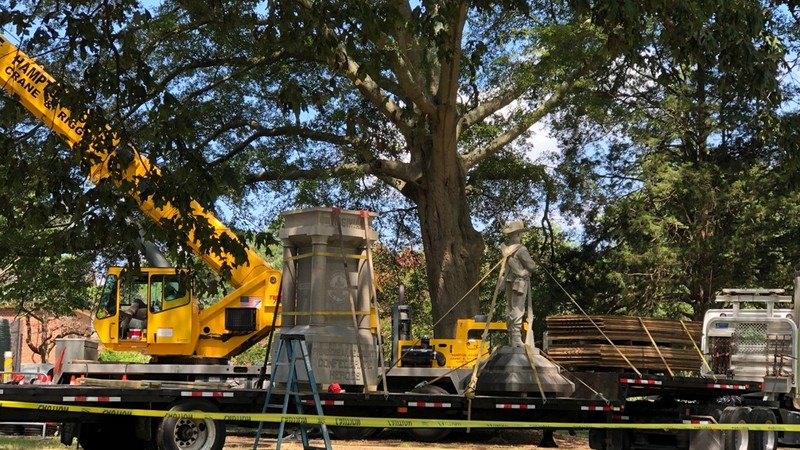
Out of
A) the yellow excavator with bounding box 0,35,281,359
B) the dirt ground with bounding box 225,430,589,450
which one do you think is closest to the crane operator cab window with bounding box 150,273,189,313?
the yellow excavator with bounding box 0,35,281,359

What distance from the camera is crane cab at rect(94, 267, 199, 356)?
23.1m

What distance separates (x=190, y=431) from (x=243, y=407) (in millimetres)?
931

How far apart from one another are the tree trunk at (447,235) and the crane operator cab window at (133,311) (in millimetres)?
7488

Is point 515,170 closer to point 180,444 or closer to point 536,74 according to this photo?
point 536,74

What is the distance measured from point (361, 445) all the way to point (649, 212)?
1296 cm

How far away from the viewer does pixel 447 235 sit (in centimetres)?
2802

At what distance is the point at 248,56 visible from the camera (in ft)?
93.0

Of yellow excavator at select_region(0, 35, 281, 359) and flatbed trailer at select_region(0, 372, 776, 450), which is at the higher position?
yellow excavator at select_region(0, 35, 281, 359)

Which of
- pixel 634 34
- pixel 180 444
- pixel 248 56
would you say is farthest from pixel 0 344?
pixel 634 34

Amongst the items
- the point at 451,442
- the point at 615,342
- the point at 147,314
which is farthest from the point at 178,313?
the point at 615,342

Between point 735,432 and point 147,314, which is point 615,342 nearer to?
point 735,432

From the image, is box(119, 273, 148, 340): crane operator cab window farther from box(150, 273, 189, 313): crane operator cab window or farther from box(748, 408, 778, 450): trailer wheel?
box(748, 408, 778, 450): trailer wheel

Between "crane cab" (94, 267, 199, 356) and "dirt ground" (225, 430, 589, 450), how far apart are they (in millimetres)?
2482

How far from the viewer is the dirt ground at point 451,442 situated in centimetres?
2117
